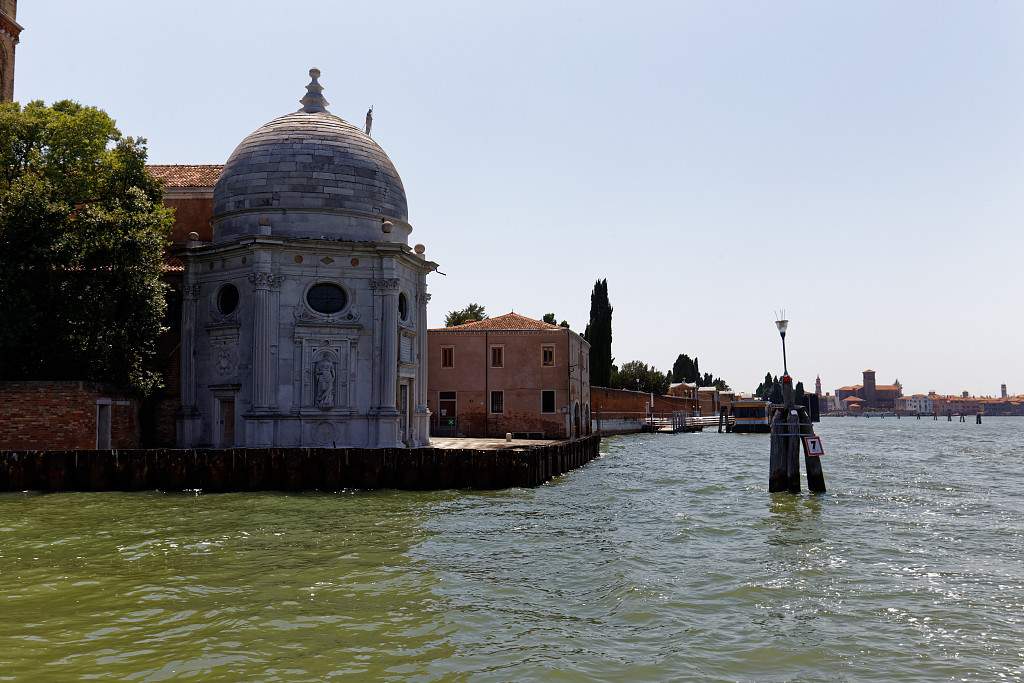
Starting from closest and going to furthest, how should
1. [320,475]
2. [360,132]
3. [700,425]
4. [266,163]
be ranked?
1. [320,475]
2. [266,163]
3. [360,132]
4. [700,425]

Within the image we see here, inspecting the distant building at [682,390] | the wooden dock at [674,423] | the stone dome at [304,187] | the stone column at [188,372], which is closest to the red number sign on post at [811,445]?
the stone dome at [304,187]

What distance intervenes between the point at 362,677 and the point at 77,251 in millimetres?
21791

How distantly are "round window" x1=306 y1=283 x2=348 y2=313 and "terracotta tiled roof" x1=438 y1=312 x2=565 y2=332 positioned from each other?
61.7 feet

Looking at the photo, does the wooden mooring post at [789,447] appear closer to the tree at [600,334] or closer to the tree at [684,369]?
the tree at [600,334]

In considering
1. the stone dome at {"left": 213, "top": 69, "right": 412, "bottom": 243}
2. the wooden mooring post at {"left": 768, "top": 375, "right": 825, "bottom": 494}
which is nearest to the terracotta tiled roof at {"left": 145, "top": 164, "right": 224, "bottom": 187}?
the stone dome at {"left": 213, "top": 69, "right": 412, "bottom": 243}

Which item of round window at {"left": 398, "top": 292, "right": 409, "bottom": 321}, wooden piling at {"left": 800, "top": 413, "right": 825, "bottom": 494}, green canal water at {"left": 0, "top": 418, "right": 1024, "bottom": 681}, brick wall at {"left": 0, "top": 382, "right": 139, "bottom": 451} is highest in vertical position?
round window at {"left": 398, "top": 292, "right": 409, "bottom": 321}

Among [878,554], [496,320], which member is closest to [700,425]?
[496,320]

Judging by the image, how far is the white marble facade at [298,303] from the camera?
27.5 metres

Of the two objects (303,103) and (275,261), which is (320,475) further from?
(303,103)

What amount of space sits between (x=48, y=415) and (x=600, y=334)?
47.4 m

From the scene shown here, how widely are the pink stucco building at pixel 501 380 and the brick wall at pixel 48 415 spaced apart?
22.8 meters

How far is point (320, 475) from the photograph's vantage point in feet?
74.1

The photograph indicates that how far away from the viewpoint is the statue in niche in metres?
27.5

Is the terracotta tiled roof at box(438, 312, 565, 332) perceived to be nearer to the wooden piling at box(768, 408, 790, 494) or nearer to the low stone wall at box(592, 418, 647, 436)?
the low stone wall at box(592, 418, 647, 436)
